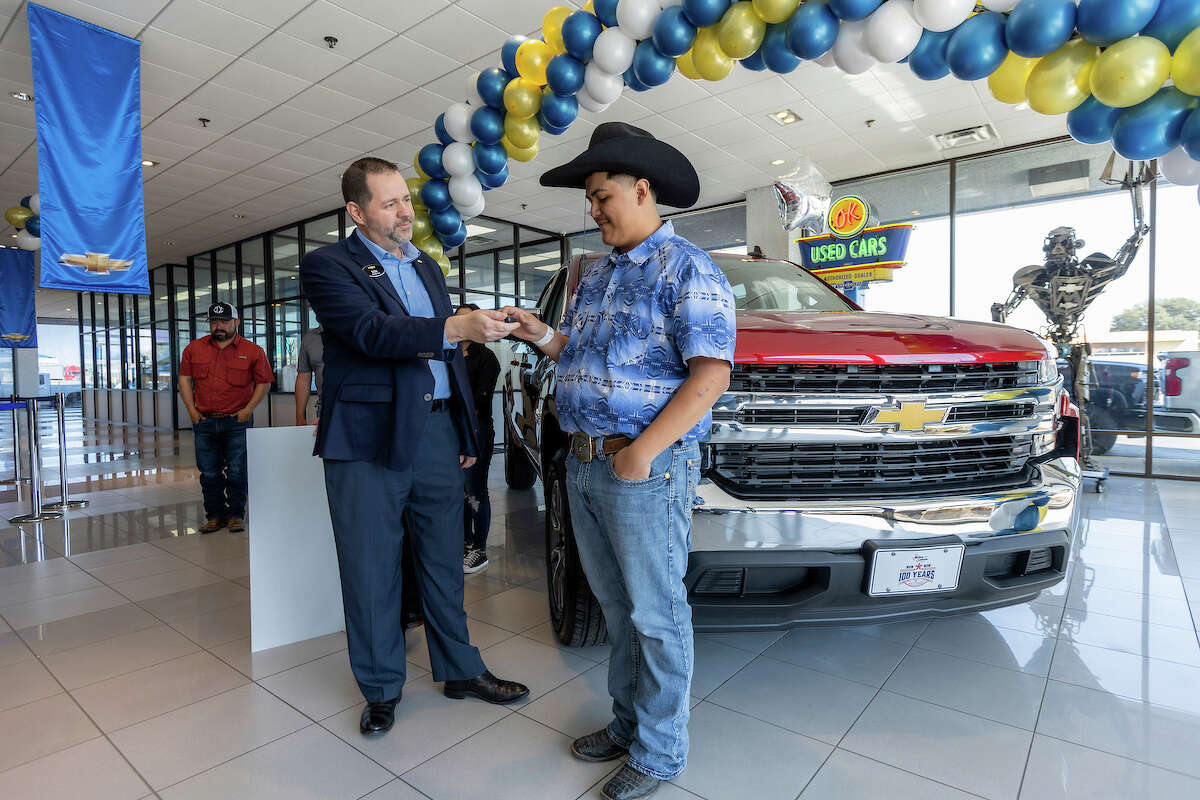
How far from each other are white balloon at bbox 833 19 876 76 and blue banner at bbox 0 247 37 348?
9.35 m

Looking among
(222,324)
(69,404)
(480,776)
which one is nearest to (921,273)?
(222,324)

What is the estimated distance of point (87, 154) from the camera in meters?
4.21

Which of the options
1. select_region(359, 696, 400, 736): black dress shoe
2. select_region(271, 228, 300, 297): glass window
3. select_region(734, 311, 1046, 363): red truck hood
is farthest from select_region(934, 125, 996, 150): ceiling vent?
select_region(271, 228, 300, 297): glass window

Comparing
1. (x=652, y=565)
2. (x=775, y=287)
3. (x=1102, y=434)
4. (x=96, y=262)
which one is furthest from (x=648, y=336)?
(x=1102, y=434)

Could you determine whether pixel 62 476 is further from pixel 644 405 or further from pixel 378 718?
pixel 644 405

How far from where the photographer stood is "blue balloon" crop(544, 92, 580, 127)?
3594mm

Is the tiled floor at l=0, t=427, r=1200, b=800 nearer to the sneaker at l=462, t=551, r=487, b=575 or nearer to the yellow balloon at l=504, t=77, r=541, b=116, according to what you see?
the sneaker at l=462, t=551, r=487, b=575

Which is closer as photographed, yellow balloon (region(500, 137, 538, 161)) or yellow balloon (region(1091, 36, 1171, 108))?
yellow balloon (region(1091, 36, 1171, 108))

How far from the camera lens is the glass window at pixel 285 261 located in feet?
34.6

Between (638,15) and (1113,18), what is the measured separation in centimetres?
189

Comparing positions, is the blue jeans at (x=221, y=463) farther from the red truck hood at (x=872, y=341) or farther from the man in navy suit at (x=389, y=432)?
the red truck hood at (x=872, y=341)

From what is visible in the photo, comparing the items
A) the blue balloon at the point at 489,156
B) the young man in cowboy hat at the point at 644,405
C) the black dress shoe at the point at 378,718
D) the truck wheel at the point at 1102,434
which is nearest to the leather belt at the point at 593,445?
the young man in cowboy hat at the point at 644,405

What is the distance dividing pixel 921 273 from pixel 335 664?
7.78 m

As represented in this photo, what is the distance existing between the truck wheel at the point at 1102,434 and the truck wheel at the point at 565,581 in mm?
6990
